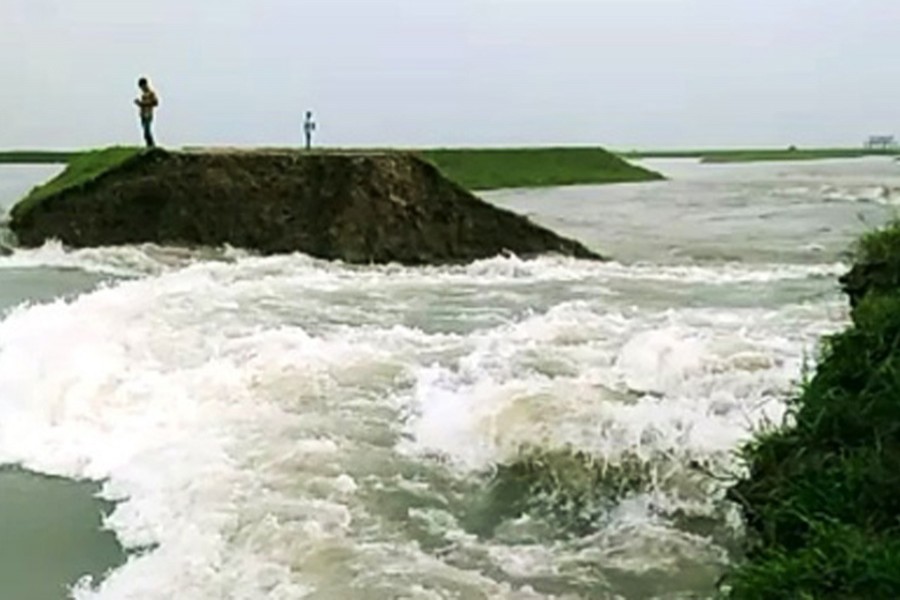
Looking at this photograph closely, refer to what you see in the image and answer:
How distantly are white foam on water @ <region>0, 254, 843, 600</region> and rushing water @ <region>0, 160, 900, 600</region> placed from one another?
0.07 feet

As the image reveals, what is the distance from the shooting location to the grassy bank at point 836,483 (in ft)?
13.3

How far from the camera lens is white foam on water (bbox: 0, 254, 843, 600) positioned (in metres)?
5.93

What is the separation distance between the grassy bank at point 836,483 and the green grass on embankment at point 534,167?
4885 cm

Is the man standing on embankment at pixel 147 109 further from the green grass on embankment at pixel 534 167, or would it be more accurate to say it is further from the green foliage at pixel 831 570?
the green grass on embankment at pixel 534 167

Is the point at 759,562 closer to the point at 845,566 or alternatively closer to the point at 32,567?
the point at 845,566

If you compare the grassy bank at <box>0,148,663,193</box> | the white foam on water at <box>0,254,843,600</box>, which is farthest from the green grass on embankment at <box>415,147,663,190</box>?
the white foam on water at <box>0,254,843,600</box>

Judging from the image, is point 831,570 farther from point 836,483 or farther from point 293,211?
point 293,211

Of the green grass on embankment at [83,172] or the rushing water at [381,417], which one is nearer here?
the rushing water at [381,417]

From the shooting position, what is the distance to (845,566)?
4027 mm

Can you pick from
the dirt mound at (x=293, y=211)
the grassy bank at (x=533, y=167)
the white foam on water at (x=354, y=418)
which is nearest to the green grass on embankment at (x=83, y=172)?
the dirt mound at (x=293, y=211)

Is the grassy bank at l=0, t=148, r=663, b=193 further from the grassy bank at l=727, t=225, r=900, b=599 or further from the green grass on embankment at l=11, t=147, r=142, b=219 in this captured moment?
the grassy bank at l=727, t=225, r=900, b=599

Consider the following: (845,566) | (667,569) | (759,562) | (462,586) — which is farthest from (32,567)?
(845,566)

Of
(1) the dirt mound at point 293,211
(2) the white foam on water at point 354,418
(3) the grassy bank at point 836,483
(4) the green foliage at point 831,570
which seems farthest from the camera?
(1) the dirt mound at point 293,211

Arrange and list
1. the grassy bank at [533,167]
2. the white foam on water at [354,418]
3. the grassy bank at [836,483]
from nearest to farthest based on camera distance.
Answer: the grassy bank at [836,483] < the white foam on water at [354,418] < the grassy bank at [533,167]
